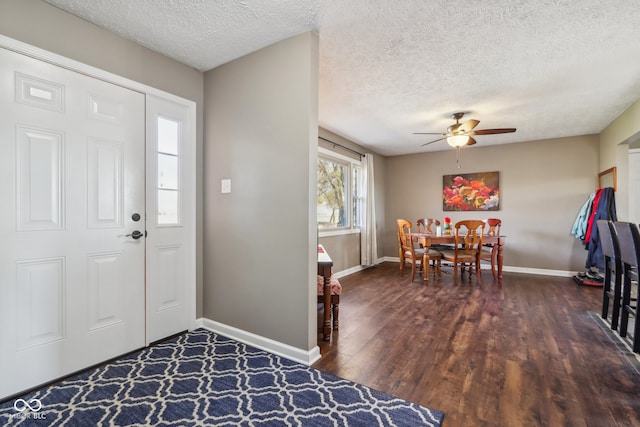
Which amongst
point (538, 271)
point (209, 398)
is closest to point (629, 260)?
point (209, 398)

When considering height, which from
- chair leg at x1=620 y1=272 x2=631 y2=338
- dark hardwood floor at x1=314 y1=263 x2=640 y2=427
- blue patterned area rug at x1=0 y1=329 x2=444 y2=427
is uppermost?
chair leg at x1=620 y1=272 x2=631 y2=338

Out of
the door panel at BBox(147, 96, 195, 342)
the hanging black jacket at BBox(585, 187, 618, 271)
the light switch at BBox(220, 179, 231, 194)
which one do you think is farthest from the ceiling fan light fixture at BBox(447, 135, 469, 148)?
the door panel at BBox(147, 96, 195, 342)

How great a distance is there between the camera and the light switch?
253 cm

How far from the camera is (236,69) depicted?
249cm

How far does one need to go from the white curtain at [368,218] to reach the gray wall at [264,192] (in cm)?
342

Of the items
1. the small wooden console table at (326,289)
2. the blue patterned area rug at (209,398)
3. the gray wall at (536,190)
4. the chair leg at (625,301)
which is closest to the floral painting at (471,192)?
the gray wall at (536,190)

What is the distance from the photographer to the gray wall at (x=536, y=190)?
16.3 ft

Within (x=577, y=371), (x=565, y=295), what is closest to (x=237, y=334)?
(x=577, y=371)

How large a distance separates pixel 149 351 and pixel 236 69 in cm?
238

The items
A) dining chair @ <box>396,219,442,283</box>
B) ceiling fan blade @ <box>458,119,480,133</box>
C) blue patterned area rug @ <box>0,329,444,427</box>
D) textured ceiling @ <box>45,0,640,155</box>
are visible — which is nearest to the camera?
blue patterned area rug @ <box>0,329,444,427</box>

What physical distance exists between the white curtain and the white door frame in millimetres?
3517

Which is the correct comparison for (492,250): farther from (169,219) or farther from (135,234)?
(135,234)

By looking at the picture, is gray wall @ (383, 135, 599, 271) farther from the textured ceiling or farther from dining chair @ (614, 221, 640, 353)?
dining chair @ (614, 221, 640, 353)

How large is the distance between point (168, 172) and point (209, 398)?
1.73 meters
